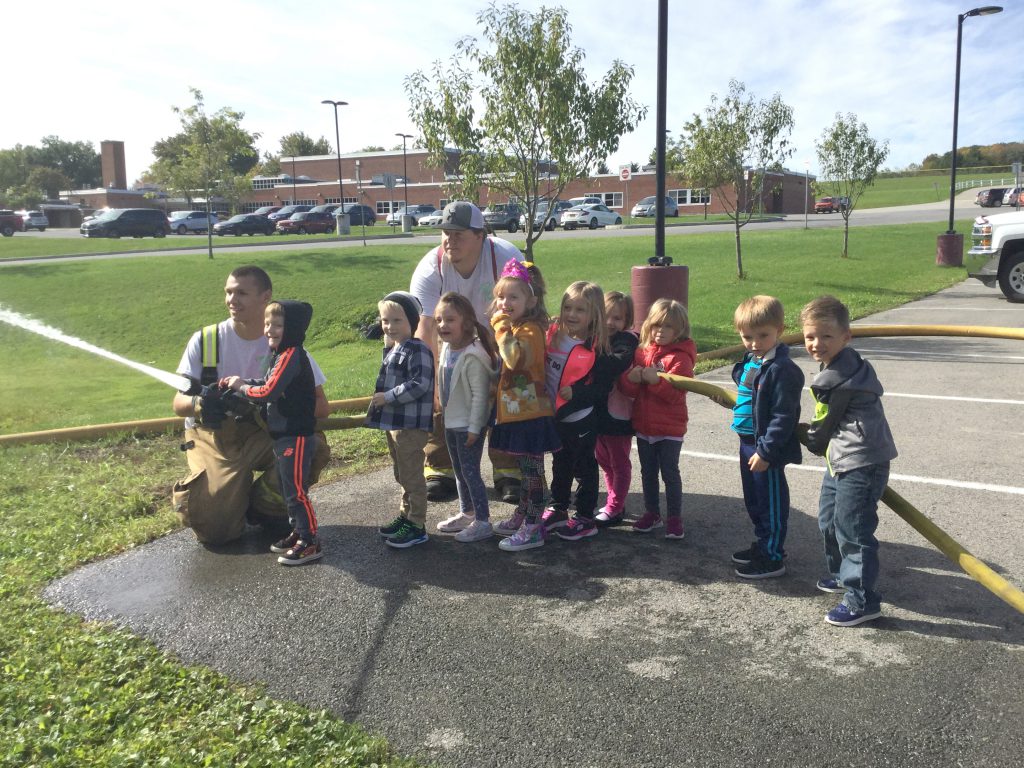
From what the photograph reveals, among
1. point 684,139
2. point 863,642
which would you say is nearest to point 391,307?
point 863,642

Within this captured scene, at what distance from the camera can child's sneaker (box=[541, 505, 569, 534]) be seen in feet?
16.5

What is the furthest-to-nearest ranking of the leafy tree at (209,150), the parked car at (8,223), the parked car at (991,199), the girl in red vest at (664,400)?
the parked car at (991,199) → the parked car at (8,223) → the leafy tree at (209,150) → the girl in red vest at (664,400)

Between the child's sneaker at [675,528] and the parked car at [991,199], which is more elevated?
the parked car at [991,199]

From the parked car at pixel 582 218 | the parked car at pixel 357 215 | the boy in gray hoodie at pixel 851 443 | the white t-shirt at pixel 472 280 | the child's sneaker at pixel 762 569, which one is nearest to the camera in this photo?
the boy in gray hoodie at pixel 851 443

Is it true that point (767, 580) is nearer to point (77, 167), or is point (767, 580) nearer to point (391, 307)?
point (391, 307)

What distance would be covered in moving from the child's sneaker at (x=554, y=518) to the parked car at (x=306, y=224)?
42008 millimetres

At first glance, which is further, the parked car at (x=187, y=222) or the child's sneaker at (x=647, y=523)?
the parked car at (x=187, y=222)

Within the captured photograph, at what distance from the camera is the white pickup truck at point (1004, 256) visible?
15.6 metres

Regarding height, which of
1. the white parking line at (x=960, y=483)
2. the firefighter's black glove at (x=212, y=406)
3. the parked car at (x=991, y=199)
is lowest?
the white parking line at (x=960, y=483)

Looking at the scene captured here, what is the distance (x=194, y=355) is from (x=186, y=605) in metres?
1.61

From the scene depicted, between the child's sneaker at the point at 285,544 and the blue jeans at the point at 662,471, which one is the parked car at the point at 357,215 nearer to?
the child's sneaker at the point at 285,544

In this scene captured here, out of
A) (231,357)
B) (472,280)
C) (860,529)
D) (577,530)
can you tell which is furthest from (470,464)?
(860,529)

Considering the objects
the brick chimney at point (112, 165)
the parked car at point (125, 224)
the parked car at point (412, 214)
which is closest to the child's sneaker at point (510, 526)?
the parked car at point (125, 224)

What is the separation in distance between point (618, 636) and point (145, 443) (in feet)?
16.9
